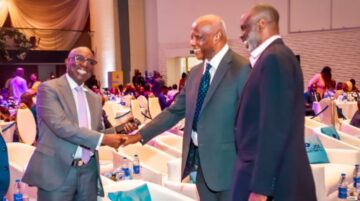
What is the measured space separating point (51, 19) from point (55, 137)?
54.3ft

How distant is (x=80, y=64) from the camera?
3371 millimetres

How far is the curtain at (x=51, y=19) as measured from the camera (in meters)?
17.9

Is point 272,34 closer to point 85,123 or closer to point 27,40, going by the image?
point 85,123

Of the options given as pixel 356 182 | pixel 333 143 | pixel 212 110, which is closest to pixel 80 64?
pixel 212 110

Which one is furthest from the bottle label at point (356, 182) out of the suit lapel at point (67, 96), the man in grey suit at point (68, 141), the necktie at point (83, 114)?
the suit lapel at point (67, 96)

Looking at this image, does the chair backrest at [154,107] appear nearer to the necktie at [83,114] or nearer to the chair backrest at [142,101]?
the chair backrest at [142,101]

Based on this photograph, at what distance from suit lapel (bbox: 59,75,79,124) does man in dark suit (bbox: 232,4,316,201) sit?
140 centimetres

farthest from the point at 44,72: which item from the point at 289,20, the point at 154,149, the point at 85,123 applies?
the point at 85,123

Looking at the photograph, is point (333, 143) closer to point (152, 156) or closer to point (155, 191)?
point (152, 156)

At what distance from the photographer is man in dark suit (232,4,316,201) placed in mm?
2145

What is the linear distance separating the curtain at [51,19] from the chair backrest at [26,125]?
11146 millimetres

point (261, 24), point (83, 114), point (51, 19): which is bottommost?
point (83, 114)

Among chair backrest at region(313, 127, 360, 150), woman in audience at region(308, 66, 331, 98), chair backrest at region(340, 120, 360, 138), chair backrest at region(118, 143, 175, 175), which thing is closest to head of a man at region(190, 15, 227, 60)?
chair backrest at region(118, 143, 175, 175)

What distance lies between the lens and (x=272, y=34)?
7.59 feet
